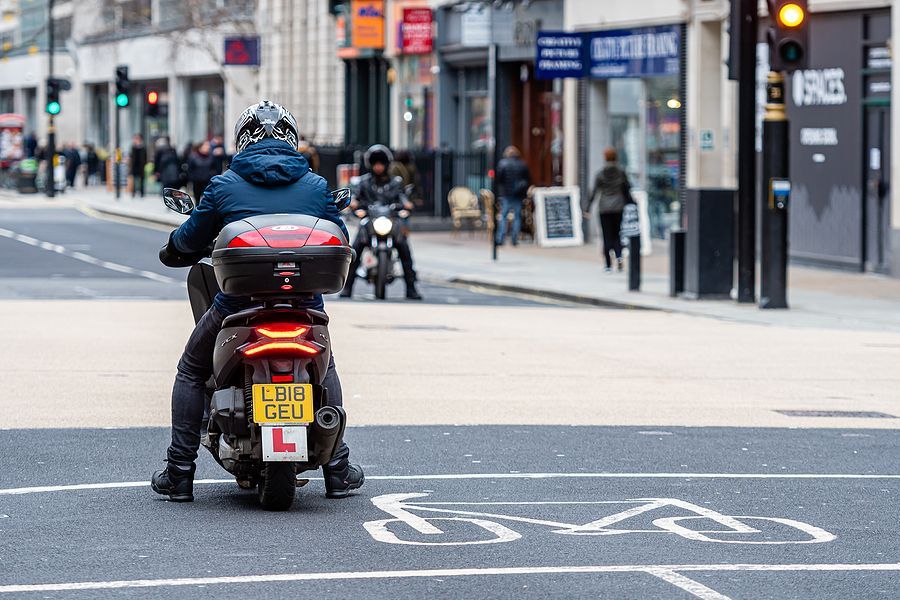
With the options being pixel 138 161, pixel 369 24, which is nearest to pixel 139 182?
pixel 138 161

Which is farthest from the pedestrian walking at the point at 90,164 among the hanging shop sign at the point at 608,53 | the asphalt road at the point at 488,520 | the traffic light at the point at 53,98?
the asphalt road at the point at 488,520

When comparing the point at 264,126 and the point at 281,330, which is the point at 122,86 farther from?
the point at 281,330

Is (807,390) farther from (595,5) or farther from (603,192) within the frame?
(595,5)

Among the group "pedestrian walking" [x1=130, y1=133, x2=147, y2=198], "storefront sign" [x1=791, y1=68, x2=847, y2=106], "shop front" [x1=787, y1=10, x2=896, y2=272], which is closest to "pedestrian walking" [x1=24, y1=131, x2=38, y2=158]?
"pedestrian walking" [x1=130, y1=133, x2=147, y2=198]

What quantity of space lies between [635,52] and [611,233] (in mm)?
6950

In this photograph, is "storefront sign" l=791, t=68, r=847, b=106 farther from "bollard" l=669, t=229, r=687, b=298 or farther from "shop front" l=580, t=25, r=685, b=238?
"bollard" l=669, t=229, r=687, b=298

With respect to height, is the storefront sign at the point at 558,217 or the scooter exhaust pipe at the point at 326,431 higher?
the storefront sign at the point at 558,217

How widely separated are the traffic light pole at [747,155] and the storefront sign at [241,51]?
104ft

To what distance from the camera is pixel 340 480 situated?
8.20m

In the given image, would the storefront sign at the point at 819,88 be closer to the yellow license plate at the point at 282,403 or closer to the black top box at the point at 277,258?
the black top box at the point at 277,258

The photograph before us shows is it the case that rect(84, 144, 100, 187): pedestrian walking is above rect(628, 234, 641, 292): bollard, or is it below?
above

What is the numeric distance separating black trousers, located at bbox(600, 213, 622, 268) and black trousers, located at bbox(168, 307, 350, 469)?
747 inches

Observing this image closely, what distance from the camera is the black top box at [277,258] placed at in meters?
7.47

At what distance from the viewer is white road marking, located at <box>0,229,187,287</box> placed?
2547 centimetres
